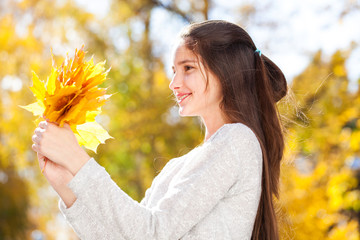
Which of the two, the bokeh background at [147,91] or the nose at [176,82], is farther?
the bokeh background at [147,91]

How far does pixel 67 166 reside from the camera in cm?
144

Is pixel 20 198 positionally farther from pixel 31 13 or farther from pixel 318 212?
pixel 318 212

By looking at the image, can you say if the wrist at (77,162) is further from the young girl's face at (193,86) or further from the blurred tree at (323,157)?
the blurred tree at (323,157)

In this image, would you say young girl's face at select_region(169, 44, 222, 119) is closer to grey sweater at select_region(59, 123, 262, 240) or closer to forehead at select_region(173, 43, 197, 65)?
forehead at select_region(173, 43, 197, 65)

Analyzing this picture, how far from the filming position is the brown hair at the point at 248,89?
1.75 meters

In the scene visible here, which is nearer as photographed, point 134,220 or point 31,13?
point 134,220

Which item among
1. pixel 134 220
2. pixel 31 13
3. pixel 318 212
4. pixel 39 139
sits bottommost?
pixel 318 212

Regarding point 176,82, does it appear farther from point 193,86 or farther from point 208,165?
point 208,165

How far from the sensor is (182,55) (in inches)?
71.6

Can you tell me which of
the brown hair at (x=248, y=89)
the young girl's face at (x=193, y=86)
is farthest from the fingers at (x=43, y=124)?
the brown hair at (x=248, y=89)

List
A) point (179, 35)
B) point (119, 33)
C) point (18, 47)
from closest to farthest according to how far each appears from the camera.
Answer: point (179, 35), point (119, 33), point (18, 47)

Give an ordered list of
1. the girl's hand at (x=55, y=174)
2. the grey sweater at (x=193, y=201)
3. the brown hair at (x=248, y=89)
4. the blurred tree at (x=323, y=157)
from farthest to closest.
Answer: the blurred tree at (x=323, y=157), the brown hair at (x=248, y=89), the girl's hand at (x=55, y=174), the grey sweater at (x=193, y=201)

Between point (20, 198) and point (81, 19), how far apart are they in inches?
196

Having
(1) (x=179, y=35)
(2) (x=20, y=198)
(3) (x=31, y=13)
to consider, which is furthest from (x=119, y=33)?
(1) (x=179, y=35)
